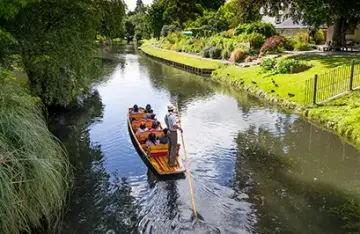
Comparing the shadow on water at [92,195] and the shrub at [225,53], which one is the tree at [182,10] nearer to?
the shrub at [225,53]

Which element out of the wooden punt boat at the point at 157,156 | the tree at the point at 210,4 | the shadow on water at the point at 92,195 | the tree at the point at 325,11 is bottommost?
the shadow on water at the point at 92,195

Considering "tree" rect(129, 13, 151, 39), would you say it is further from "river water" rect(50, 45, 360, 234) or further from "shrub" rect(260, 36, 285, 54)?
"river water" rect(50, 45, 360, 234)

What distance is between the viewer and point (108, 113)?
19781mm

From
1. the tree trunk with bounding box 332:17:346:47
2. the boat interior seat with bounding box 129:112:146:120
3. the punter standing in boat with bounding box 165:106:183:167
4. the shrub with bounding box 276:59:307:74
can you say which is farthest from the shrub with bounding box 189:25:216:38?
the punter standing in boat with bounding box 165:106:183:167

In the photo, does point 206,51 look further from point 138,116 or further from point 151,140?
point 151,140

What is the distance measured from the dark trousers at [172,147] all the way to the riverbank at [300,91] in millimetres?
7003

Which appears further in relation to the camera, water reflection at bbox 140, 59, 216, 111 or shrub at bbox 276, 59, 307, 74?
shrub at bbox 276, 59, 307, 74

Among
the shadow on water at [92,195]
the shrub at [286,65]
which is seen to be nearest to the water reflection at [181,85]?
the shrub at [286,65]

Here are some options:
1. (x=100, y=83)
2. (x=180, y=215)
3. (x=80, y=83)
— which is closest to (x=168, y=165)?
(x=180, y=215)

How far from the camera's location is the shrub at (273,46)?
32625 mm

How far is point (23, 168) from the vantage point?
6.29 metres

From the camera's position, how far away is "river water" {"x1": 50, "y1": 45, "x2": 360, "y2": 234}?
353 inches

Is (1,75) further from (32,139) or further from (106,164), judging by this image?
(106,164)

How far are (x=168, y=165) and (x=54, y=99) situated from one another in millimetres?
8929
